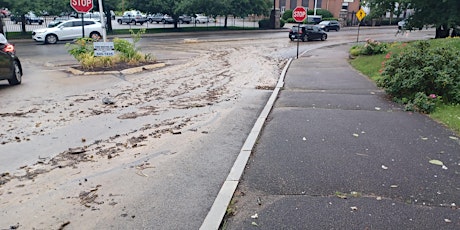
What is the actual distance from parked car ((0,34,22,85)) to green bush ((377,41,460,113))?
36.2 feet

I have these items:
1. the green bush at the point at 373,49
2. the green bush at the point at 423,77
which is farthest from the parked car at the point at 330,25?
the green bush at the point at 423,77

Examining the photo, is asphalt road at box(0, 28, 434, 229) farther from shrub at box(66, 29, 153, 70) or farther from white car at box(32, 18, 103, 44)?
white car at box(32, 18, 103, 44)

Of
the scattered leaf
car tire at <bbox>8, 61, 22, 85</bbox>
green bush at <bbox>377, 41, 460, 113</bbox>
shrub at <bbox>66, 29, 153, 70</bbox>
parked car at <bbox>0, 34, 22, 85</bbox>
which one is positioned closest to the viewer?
the scattered leaf

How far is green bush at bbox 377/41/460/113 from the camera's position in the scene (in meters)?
8.89

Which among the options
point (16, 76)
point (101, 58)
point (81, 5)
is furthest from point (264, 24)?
point (16, 76)

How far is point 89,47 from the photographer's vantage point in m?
16.4

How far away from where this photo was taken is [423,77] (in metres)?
9.23

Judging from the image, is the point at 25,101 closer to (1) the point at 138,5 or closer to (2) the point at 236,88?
(2) the point at 236,88

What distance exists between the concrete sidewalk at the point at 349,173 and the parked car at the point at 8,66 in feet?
27.9

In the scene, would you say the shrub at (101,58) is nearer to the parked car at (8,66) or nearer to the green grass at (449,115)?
the parked car at (8,66)

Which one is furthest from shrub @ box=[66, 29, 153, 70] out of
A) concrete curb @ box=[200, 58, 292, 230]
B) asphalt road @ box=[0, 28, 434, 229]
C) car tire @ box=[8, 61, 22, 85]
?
concrete curb @ box=[200, 58, 292, 230]

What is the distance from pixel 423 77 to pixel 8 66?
38.7ft

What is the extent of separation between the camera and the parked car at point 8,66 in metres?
11.3

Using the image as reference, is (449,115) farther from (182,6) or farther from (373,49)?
(182,6)
